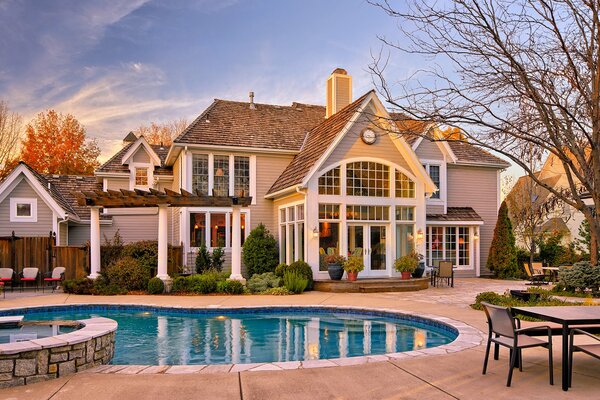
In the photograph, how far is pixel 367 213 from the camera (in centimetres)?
1848

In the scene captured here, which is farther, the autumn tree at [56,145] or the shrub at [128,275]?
the autumn tree at [56,145]

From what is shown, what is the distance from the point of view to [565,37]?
8.74 metres

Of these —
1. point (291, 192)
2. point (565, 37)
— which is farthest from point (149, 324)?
point (565, 37)

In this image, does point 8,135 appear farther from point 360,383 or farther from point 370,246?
point 360,383

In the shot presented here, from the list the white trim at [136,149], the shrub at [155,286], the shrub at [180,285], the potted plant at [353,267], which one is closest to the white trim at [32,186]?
the white trim at [136,149]

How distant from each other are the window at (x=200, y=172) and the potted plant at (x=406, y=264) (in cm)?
766

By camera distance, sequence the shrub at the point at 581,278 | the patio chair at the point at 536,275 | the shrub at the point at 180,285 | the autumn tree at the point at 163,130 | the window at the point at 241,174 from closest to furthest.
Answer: the shrub at the point at 581,278 → the shrub at the point at 180,285 → the patio chair at the point at 536,275 → the window at the point at 241,174 → the autumn tree at the point at 163,130

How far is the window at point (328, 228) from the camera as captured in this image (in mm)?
17891

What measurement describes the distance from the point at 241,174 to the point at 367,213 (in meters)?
5.31

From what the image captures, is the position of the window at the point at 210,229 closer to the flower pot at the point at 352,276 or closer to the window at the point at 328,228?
the window at the point at 328,228

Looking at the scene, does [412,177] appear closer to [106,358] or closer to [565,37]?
[565,37]

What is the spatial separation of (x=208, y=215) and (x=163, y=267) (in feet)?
12.1

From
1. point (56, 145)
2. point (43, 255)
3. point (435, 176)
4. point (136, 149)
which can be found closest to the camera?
point (43, 255)

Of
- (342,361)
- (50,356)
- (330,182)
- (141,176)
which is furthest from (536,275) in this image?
(50,356)
